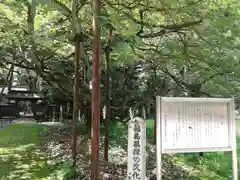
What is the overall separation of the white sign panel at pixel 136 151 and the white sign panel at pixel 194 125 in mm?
333

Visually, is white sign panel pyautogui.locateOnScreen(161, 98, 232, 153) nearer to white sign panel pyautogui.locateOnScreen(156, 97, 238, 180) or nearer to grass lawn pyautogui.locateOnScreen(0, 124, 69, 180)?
white sign panel pyautogui.locateOnScreen(156, 97, 238, 180)

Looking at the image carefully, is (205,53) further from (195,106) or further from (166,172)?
(166,172)

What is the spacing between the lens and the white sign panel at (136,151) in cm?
406

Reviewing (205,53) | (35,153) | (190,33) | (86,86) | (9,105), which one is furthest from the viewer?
(9,105)

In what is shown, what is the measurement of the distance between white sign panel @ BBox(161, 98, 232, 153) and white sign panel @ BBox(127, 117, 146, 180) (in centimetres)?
33

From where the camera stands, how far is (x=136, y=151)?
4105 mm

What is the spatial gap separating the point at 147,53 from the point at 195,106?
3.57m

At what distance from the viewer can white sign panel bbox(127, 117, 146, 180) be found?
13.3ft

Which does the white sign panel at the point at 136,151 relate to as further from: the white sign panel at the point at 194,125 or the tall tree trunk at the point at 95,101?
the tall tree trunk at the point at 95,101

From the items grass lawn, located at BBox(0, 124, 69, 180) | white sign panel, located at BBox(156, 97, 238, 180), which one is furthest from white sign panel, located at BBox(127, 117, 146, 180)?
grass lawn, located at BBox(0, 124, 69, 180)

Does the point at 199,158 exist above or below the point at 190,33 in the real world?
below

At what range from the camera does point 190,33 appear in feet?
18.0

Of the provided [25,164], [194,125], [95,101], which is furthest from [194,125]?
[25,164]

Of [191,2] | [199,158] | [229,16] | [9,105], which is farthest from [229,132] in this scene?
[9,105]
